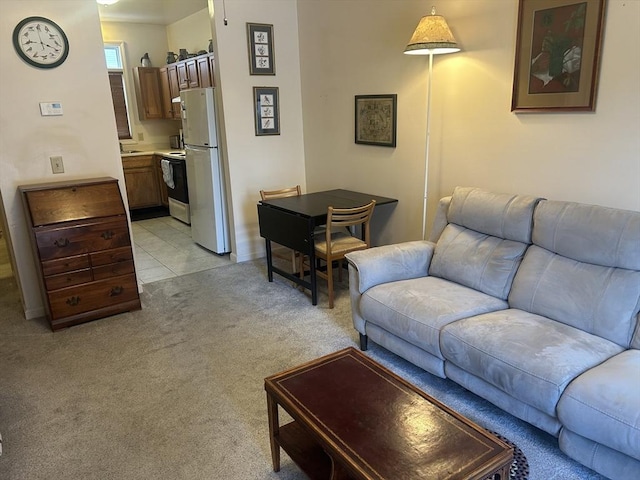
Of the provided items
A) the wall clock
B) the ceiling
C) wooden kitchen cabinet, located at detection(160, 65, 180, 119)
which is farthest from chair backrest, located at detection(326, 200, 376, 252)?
wooden kitchen cabinet, located at detection(160, 65, 180, 119)

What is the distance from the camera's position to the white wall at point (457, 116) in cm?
234

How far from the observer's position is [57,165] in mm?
3381

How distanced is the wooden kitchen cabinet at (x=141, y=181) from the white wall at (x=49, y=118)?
2951mm

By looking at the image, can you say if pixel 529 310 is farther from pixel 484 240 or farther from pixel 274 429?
pixel 274 429

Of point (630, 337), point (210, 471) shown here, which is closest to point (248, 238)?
point (210, 471)

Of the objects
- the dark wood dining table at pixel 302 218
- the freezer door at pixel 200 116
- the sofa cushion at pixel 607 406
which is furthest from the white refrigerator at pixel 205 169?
the sofa cushion at pixel 607 406

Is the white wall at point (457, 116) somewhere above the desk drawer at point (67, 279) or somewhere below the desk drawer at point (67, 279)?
above

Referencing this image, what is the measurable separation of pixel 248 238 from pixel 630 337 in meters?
3.34

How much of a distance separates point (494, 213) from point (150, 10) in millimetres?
5188

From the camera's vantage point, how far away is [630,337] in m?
2.00

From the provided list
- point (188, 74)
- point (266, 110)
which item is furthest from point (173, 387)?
point (188, 74)

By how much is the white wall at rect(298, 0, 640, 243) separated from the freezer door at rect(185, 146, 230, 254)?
965mm

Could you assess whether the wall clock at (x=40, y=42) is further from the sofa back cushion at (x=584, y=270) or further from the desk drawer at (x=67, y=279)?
the sofa back cushion at (x=584, y=270)

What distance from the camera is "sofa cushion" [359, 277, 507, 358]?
2.29m
